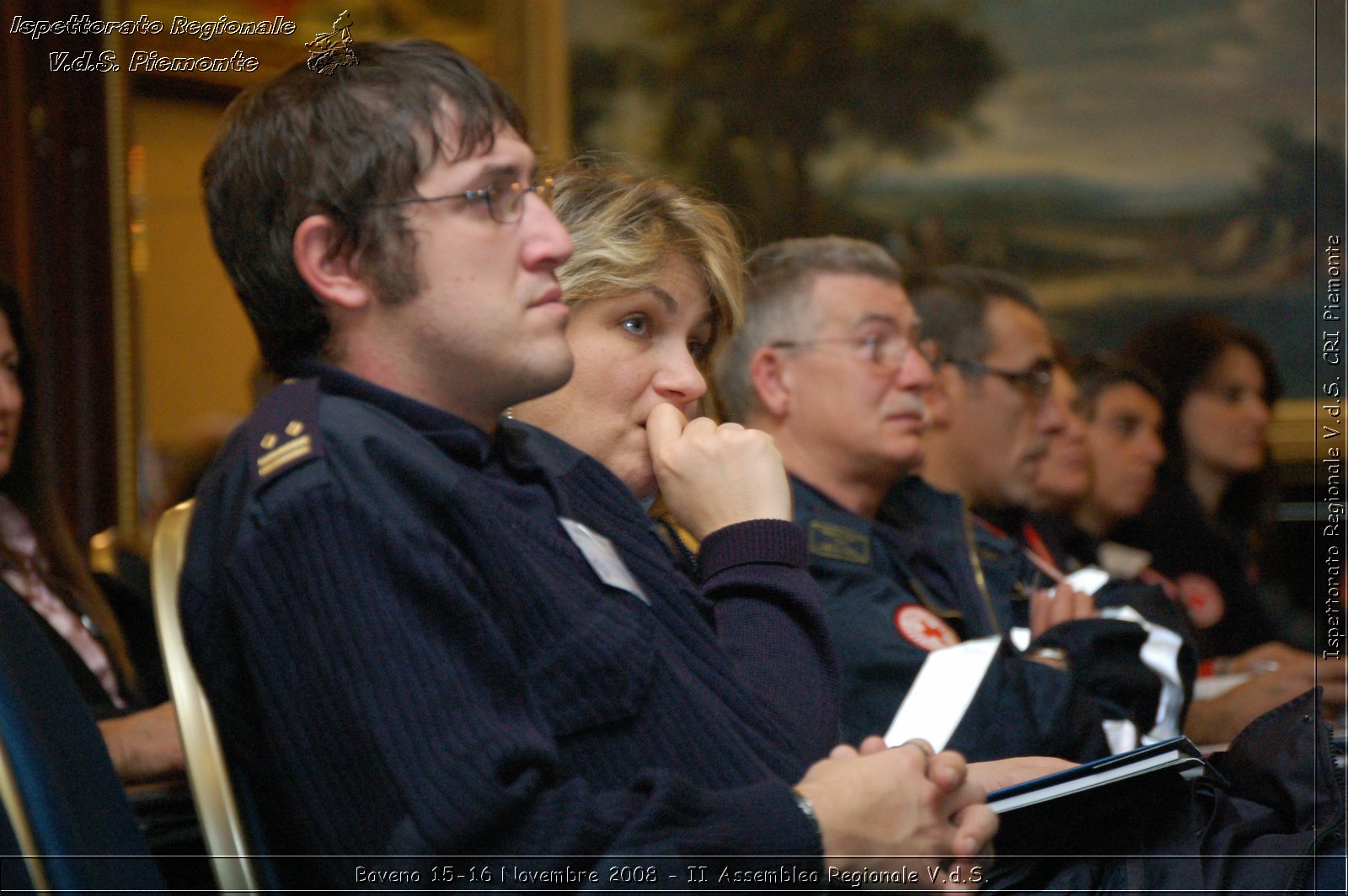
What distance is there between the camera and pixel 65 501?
4.04 metres

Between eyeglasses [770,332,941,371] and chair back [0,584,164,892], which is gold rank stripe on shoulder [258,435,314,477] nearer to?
chair back [0,584,164,892]

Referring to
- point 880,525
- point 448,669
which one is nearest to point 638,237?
point 448,669

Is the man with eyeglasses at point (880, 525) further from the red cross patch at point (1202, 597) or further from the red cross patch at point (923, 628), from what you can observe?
the red cross patch at point (1202, 597)

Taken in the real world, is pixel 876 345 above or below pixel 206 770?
above

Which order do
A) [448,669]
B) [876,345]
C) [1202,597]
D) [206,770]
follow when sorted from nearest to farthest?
[448,669] → [206,770] → [876,345] → [1202,597]

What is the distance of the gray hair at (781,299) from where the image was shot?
9.45 ft

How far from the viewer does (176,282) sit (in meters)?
4.45

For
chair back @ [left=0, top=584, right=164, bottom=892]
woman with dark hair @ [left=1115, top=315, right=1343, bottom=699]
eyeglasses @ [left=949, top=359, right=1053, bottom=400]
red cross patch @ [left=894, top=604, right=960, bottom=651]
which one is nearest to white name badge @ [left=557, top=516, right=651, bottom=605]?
chair back @ [left=0, top=584, right=164, bottom=892]

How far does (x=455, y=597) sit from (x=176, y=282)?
3.62 metres

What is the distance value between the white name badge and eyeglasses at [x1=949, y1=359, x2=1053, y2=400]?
234 cm

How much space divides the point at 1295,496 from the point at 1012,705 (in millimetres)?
5410

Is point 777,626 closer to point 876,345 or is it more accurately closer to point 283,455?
point 283,455

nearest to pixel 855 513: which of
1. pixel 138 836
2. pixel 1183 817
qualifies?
pixel 1183 817

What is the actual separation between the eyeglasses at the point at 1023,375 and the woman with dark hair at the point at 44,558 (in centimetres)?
219
